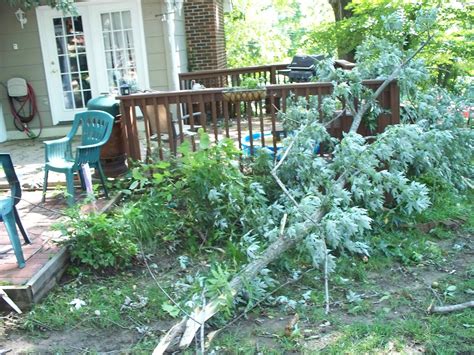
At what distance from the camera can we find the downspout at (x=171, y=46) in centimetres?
891

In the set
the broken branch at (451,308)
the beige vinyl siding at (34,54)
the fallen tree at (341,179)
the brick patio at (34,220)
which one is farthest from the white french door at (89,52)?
the broken branch at (451,308)

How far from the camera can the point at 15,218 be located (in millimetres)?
4246

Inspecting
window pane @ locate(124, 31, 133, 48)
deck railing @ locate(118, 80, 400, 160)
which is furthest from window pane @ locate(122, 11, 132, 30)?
deck railing @ locate(118, 80, 400, 160)

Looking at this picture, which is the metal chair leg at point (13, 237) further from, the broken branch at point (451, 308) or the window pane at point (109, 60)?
the window pane at point (109, 60)

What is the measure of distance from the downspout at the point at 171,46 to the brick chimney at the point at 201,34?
151 centimetres

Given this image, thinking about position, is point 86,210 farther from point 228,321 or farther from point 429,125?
point 429,125

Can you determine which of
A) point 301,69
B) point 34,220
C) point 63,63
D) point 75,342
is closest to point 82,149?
point 34,220

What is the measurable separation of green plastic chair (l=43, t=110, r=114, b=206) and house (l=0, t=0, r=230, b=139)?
357 centimetres

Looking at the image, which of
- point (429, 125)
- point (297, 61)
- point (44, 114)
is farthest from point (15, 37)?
point (429, 125)

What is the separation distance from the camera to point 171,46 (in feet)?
29.6

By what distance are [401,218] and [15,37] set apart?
23.8ft

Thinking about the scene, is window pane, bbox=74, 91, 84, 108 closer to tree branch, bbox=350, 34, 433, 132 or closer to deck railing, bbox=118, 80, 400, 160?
deck railing, bbox=118, 80, 400, 160

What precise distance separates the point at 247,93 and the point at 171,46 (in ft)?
12.7

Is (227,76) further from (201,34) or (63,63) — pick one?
(63,63)
